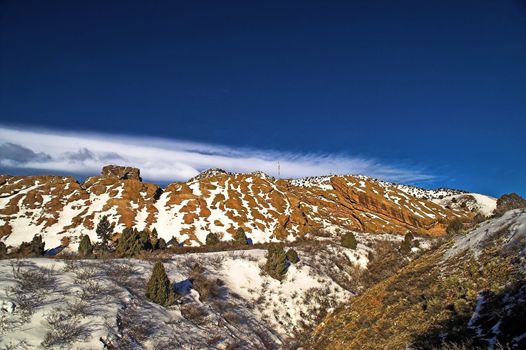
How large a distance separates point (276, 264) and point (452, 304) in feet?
50.2

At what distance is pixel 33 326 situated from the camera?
12898mm

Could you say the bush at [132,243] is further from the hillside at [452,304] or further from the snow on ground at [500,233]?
the snow on ground at [500,233]

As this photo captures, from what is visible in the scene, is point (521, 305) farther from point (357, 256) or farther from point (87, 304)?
point (357, 256)

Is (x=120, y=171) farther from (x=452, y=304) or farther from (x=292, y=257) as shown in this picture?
(x=452, y=304)

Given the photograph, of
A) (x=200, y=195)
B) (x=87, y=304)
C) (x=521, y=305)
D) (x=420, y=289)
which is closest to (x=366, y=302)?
(x=420, y=289)

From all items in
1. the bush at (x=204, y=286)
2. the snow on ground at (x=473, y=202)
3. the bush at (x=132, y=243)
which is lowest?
the bush at (x=132, y=243)

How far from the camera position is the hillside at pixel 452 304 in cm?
1106

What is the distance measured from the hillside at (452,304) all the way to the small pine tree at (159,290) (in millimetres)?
8585

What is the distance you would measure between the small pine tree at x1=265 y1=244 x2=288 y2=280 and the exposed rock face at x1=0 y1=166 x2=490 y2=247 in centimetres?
2273

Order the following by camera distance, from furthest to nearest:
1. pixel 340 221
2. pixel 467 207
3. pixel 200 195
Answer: pixel 467 207
pixel 200 195
pixel 340 221

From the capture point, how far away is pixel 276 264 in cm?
2761

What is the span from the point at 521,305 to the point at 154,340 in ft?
45.2

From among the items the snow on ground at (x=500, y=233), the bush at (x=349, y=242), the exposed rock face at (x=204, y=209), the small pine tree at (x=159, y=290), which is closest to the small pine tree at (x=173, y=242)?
the exposed rock face at (x=204, y=209)

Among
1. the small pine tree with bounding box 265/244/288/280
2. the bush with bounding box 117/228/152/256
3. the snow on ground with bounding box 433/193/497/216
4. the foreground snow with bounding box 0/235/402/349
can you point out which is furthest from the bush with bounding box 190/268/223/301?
the snow on ground with bounding box 433/193/497/216
